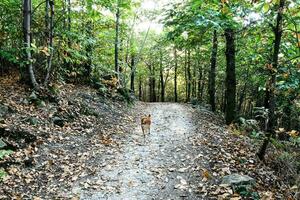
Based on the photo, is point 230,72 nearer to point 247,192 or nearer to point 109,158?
point 109,158

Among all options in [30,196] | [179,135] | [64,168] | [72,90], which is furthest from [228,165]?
[72,90]

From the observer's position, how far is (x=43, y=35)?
11.7 m

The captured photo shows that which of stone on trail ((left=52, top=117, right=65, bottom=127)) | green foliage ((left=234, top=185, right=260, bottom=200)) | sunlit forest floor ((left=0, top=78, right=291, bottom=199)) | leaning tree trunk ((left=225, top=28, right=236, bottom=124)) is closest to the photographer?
green foliage ((left=234, top=185, right=260, bottom=200))

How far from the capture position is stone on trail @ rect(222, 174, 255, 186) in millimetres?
6309

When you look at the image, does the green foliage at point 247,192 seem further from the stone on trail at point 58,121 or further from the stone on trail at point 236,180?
the stone on trail at point 58,121

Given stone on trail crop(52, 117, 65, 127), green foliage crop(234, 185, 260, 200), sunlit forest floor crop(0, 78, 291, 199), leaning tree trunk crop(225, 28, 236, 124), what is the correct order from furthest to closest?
leaning tree trunk crop(225, 28, 236, 124), stone on trail crop(52, 117, 65, 127), sunlit forest floor crop(0, 78, 291, 199), green foliage crop(234, 185, 260, 200)

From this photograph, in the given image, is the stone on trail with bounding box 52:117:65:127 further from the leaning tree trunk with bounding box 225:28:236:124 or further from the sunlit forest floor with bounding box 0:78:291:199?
the leaning tree trunk with bounding box 225:28:236:124

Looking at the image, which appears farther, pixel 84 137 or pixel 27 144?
pixel 84 137

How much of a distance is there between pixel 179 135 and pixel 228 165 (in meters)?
3.12

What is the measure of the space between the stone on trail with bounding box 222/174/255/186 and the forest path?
2.07ft

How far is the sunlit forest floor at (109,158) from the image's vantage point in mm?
6238

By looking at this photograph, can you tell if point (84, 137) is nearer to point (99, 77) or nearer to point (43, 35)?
point (43, 35)

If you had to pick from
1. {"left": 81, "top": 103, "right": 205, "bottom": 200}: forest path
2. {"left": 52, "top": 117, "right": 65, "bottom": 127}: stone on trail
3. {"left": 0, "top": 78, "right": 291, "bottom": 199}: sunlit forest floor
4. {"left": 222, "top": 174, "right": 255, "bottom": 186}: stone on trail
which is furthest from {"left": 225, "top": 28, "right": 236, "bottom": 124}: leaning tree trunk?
{"left": 52, "top": 117, "right": 65, "bottom": 127}: stone on trail

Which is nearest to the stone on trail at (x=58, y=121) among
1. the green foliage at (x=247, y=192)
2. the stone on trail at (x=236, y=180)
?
the stone on trail at (x=236, y=180)
